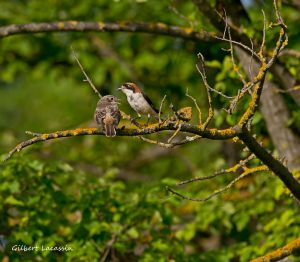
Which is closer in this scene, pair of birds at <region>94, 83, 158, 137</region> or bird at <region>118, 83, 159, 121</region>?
pair of birds at <region>94, 83, 158, 137</region>

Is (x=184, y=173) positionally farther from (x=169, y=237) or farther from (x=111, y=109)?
(x=111, y=109)

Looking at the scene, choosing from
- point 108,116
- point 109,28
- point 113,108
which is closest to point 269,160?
point 108,116

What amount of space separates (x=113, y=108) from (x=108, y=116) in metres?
0.49

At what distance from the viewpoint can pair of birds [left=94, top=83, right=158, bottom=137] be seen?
25.8 feet

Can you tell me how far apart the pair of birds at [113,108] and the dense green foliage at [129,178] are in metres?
0.79

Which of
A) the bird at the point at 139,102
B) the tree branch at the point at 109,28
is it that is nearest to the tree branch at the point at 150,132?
the bird at the point at 139,102

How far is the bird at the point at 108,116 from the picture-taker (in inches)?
300

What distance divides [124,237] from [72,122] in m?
10.0

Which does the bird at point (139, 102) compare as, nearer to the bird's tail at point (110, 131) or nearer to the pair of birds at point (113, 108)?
the pair of birds at point (113, 108)

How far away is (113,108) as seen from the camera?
28.0ft

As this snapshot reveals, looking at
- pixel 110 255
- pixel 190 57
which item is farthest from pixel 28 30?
pixel 190 57

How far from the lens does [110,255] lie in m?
11.1

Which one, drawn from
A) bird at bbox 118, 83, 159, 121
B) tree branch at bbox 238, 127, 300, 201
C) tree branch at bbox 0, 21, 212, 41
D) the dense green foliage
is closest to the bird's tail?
the dense green foliage

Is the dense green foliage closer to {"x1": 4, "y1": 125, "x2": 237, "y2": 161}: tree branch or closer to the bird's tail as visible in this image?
{"x1": 4, "y1": 125, "x2": 237, "y2": 161}: tree branch
